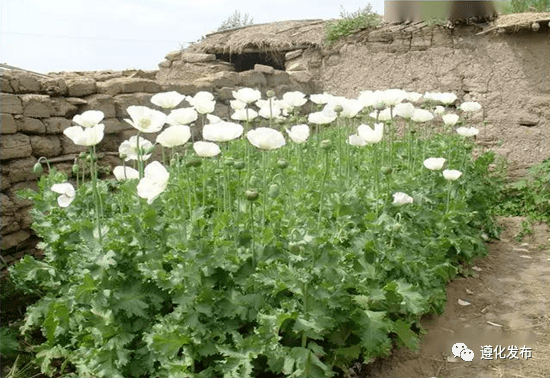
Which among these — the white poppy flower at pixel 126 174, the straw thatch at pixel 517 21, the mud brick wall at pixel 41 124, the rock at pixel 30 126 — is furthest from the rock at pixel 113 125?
the straw thatch at pixel 517 21

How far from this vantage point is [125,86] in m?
5.52

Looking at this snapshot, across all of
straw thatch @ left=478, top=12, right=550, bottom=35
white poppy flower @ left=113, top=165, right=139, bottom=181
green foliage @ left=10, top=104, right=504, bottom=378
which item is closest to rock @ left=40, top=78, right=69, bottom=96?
green foliage @ left=10, top=104, right=504, bottom=378

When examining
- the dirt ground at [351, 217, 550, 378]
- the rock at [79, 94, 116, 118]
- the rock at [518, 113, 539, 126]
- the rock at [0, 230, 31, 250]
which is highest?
the rock at [79, 94, 116, 118]

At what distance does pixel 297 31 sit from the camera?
8.98 m

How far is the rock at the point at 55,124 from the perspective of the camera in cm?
467

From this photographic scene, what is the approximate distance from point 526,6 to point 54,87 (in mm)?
6662

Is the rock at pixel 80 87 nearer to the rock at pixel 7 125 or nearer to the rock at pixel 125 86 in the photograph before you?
→ the rock at pixel 125 86

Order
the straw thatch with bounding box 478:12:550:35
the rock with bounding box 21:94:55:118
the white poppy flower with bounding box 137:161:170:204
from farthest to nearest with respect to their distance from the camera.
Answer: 1. the straw thatch with bounding box 478:12:550:35
2. the rock with bounding box 21:94:55:118
3. the white poppy flower with bounding box 137:161:170:204

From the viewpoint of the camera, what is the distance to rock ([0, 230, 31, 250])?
417 cm

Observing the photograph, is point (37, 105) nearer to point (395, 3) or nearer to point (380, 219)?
point (380, 219)

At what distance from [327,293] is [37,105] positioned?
3074 millimetres

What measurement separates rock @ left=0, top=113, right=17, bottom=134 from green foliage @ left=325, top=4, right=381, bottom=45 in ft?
16.8

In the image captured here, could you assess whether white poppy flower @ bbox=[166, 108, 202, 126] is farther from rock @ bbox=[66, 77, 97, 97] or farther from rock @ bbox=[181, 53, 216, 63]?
rock @ bbox=[181, 53, 216, 63]

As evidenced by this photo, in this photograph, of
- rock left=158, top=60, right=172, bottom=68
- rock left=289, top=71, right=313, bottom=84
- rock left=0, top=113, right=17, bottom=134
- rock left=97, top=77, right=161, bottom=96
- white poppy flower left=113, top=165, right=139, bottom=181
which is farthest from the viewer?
rock left=158, top=60, right=172, bottom=68
